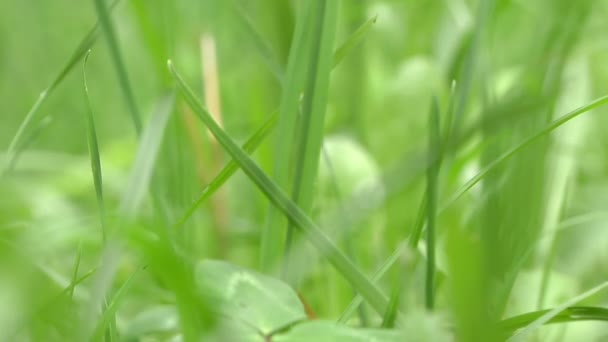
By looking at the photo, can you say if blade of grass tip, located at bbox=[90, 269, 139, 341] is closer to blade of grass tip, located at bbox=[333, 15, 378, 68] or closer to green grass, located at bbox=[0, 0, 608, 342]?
green grass, located at bbox=[0, 0, 608, 342]

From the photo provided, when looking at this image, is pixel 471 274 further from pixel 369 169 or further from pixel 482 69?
pixel 369 169

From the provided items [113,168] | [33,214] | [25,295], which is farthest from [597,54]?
[25,295]

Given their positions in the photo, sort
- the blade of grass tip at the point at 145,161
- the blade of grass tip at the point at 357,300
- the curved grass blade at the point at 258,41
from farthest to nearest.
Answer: the curved grass blade at the point at 258,41 < the blade of grass tip at the point at 357,300 < the blade of grass tip at the point at 145,161

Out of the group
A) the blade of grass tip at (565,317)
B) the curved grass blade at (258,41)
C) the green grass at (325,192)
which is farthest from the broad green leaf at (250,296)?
the curved grass blade at (258,41)

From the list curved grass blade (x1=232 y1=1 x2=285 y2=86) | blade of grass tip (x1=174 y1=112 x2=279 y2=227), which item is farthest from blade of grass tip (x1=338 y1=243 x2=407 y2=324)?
curved grass blade (x1=232 y1=1 x2=285 y2=86)

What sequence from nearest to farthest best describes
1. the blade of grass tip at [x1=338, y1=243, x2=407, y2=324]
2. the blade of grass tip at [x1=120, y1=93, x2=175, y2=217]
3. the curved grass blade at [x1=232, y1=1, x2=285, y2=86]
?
the blade of grass tip at [x1=120, y1=93, x2=175, y2=217] < the blade of grass tip at [x1=338, y1=243, x2=407, y2=324] < the curved grass blade at [x1=232, y1=1, x2=285, y2=86]

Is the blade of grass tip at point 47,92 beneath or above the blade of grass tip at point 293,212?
above

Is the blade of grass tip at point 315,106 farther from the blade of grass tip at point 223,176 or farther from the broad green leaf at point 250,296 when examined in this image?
the broad green leaf at point 250,296
